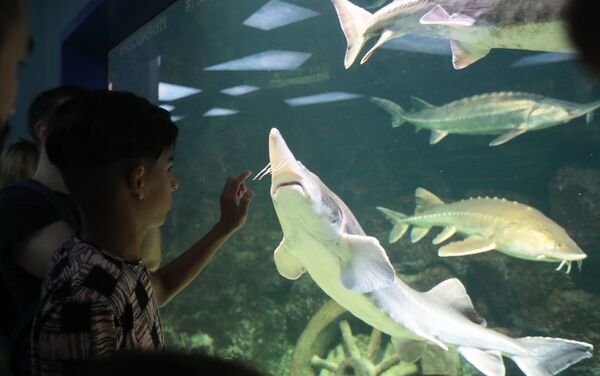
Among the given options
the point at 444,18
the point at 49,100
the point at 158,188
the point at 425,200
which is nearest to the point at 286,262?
the point at 158,188

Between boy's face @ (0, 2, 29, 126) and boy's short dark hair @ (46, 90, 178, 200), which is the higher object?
boy's face @ (0, 2, 29, 126)

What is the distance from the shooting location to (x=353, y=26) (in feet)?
7.11

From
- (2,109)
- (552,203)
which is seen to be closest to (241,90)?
(552,203)

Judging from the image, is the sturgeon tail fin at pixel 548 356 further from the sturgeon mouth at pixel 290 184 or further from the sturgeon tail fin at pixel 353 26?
the sturgeon tail fin at pixel 353 26

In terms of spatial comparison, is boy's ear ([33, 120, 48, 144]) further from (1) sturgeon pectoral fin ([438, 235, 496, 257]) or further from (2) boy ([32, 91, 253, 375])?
(1) sturgeon pectoral fin ([438, 235, 496, 257])

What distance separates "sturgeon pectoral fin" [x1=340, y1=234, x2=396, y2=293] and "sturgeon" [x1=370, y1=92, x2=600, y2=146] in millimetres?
2086

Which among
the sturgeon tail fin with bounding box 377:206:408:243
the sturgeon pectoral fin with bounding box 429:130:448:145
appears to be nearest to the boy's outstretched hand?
the sturgeon tail fin with bounding box 377:206:408:243

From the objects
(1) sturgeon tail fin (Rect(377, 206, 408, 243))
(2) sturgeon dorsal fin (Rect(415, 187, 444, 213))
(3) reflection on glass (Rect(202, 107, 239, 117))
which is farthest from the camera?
(3) reflection on glass (Rect(202, 107, 239, 117))

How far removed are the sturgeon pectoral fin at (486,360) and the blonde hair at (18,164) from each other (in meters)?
2.56

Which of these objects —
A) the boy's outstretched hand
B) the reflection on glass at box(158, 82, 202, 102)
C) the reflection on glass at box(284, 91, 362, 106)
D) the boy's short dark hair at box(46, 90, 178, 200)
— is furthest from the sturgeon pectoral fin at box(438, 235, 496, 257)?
the reflection on glass at box(284, 91, 362, 106)

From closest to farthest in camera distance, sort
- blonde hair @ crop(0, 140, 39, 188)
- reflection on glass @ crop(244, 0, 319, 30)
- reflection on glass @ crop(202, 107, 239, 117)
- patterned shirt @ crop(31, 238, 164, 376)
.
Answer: patterned shirt @ crop(31, 238, 164, 376)
blonde hair @ crop(0, 140, 39, 188)
reflection on glass @ crop(244, 0, 319, 30)
reflection on glass @ crop(202, 107, 239, 117)

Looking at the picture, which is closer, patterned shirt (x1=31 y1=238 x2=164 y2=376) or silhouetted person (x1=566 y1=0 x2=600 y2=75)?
silhouetted person (x1=566 y1=0 x2=600 y2=75)

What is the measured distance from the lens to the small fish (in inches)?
97.3

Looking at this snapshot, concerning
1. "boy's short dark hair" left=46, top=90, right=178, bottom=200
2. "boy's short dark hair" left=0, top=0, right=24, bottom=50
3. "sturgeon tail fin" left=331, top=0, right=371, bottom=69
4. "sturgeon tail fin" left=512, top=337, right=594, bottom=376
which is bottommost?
"sturgeon tail fin" left=512, top=337, right=594, bottom=376
